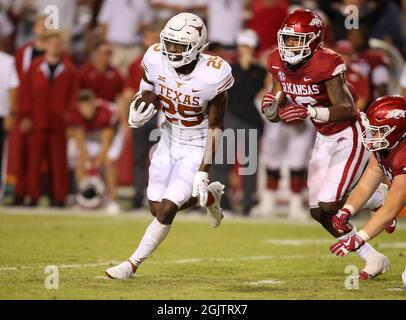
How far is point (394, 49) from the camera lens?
13.2m

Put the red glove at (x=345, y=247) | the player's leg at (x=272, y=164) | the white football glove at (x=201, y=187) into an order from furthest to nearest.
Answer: the player's leg at (x=272, y=164) → the white football glove at (x=201, y=187) → the red glove at (x=345, y=247)

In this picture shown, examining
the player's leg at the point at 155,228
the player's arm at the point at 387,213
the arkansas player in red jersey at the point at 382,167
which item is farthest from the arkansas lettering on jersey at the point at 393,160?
the player's leg at the point at 155,228

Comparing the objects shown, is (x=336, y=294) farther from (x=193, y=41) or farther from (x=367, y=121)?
(x=193, y=41)

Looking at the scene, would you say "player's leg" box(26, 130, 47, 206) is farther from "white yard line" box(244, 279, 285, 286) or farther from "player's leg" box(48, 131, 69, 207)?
"white yard line" box(244, 279, 285, 286)

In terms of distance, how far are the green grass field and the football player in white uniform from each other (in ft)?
1.45

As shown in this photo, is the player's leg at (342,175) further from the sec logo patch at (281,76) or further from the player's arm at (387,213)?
the player's arm at (387,213)

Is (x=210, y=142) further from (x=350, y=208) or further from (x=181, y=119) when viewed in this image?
(x=350, y=208)

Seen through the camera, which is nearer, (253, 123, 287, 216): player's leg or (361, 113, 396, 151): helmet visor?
(361, 113, 396, 151): helmet visor

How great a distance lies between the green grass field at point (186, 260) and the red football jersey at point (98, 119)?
1.24 meters

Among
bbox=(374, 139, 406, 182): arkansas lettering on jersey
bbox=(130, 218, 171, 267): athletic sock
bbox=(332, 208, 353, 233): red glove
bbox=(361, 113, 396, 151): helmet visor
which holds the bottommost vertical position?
bbox=(130, 218, 171, 267): athletic sock

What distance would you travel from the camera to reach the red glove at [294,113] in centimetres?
744

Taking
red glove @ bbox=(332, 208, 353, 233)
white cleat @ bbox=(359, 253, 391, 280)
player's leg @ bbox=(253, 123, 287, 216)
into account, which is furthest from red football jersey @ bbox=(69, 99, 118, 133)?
red glove @ bbox=(332, 208, 353, 233)

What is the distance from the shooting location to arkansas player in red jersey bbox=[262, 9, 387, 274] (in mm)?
7762

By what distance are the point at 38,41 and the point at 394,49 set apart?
14.4 ft
